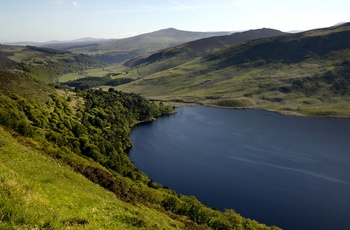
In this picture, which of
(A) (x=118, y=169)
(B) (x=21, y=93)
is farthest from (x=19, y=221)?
(B) (x=21, y=93)

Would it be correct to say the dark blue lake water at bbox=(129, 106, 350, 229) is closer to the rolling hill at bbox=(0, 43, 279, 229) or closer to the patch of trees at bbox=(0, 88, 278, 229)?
the patch of trees at bbox=(0, 88, 278, 229)

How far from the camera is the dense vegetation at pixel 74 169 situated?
599 inches

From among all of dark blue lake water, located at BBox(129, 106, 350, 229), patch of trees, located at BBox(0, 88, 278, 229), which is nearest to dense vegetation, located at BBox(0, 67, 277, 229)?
patch of trees, located at BBox(0, 88, 278, 229)

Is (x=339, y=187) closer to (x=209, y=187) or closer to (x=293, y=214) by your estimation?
(x=293, y=214)

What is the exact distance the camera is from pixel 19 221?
12.7 meters

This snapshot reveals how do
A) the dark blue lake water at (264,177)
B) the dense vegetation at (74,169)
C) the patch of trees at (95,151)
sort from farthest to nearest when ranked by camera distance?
the dark blue lake water at (264,177)
the patch of trees at (95,151)
the dense vegetation at (74,169)

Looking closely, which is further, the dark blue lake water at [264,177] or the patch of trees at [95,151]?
the dark blue lake water at [264,177]

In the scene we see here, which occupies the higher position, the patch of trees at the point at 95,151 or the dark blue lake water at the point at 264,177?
the patch of trees at the point at 95,151

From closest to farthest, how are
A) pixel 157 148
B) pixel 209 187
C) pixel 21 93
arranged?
1. pixel 21 93
2. pixel 209 187
3. pixel 157 148

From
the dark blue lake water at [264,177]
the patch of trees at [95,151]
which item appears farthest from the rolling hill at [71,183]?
the dark blue lake water at [264,177]

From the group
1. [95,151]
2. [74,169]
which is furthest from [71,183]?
[95,151]

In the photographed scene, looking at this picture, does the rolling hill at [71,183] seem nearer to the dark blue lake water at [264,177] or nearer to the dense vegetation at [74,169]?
the dense vegetation at [74,169]

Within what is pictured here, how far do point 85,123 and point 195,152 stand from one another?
211 ft

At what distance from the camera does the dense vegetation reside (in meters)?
15.2
